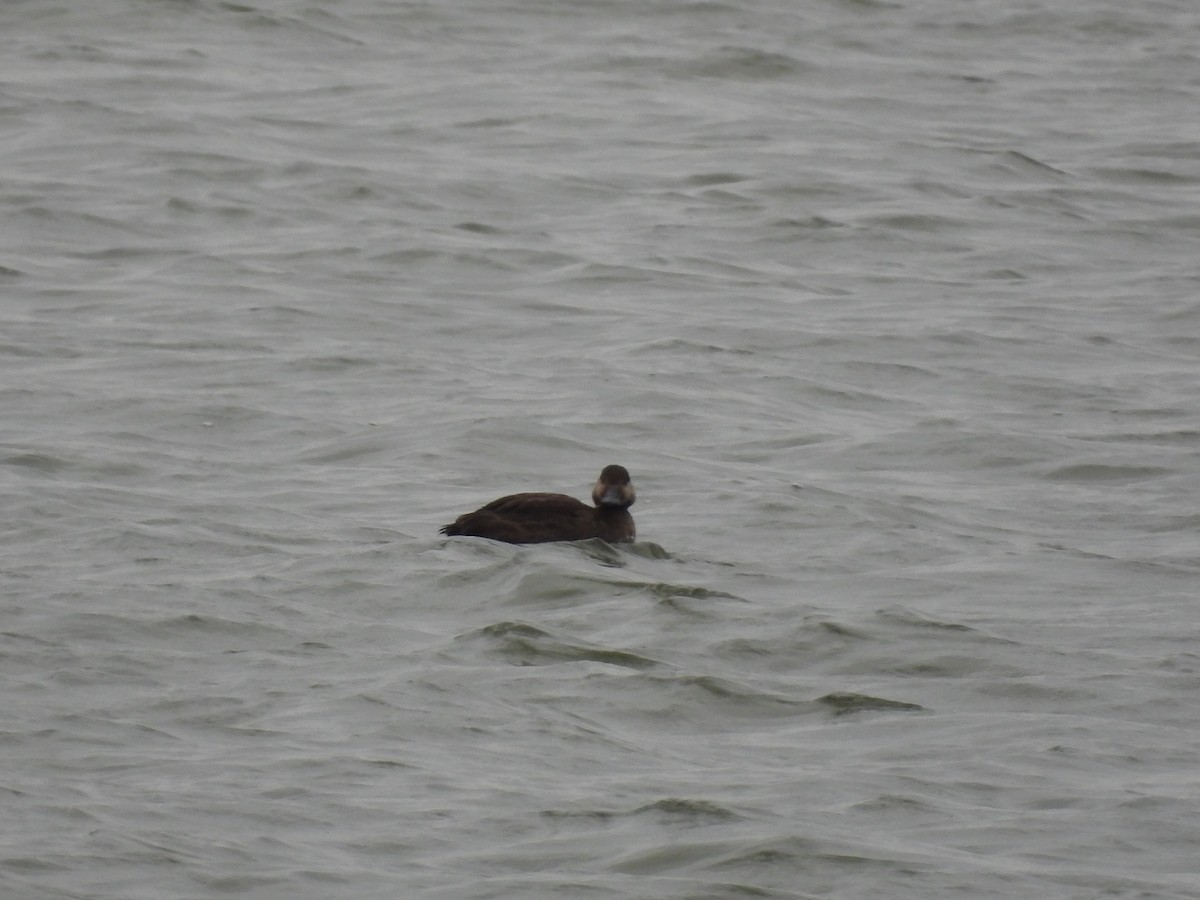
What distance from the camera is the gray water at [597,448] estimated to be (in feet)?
23.1

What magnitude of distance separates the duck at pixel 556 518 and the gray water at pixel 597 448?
0.12m

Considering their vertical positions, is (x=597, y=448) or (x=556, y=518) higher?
(x=556, y=518)

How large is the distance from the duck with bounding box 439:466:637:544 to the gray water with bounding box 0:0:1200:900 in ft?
0.39

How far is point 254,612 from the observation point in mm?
8914

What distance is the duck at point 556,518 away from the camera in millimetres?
9938

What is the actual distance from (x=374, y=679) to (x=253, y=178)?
442 inches

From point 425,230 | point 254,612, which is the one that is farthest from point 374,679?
point 425,230

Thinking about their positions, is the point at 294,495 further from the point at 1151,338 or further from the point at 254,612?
the point at 1151,338

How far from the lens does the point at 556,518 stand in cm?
1011

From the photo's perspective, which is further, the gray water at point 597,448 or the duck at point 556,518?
the duck at point 556,518

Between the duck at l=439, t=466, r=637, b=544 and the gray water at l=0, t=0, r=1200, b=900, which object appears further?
the duck at l=439, t=466, r=637, b=544

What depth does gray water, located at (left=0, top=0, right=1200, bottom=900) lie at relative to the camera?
7.05 meters

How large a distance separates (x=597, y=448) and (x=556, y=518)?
231 cm

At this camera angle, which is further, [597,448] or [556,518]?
[597,448]
